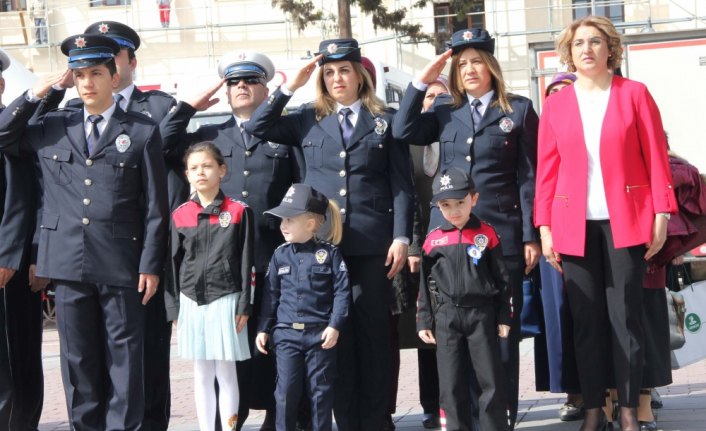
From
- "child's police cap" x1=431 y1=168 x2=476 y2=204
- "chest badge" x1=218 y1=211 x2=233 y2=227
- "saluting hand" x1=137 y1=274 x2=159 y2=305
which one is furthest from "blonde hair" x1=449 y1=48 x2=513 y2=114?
"saluting hand" x1=137 y1=274 x2=159 y2=305

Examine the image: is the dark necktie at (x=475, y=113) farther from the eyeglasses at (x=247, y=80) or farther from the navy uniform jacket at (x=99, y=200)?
the navy uniform jacket at (x=99, y=200)

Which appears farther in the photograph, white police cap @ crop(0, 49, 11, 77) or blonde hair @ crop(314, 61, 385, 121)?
white police cap @ crop(0, 49, 11, 77)

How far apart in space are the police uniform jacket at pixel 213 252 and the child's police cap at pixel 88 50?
0.92 metres

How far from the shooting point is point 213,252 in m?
6.34

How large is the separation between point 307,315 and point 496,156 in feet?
4.29

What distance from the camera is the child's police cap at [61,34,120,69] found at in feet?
20.1

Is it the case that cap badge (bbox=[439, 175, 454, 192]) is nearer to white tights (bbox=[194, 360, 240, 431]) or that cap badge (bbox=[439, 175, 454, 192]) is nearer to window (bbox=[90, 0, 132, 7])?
white tights (bbox=[194, 360, 240, 431])

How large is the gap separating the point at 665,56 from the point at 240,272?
10.5m

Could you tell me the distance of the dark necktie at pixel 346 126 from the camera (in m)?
6.54

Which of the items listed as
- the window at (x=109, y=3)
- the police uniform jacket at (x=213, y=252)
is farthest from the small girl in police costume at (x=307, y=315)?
the window at (x=109, y=3)

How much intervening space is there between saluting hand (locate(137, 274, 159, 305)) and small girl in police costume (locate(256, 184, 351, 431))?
23.8 inches

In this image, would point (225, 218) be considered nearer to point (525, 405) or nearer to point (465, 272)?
point (465, 272)

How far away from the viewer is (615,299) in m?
6.16

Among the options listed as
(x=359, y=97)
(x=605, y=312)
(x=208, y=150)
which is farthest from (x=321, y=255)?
(x=605, y=312)
